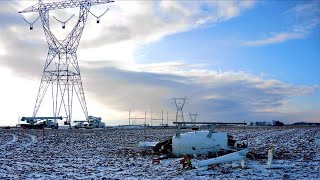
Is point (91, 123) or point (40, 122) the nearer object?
point (40, 122)

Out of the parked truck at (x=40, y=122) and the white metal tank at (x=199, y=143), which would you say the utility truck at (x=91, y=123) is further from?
the white metal tank at (x=199, y=143)

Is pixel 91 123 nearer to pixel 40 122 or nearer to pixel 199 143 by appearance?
pixel 40 122

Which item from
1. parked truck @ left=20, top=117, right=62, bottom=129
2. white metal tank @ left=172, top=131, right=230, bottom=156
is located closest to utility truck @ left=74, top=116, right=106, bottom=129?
parked truck @ left=20, top=117, right=62, bottom=129

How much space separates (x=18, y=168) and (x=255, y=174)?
11067 millimetres

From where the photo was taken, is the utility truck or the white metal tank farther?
the utility truck

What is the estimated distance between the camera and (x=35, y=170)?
20062 millimetres

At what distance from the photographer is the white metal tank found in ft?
81.9

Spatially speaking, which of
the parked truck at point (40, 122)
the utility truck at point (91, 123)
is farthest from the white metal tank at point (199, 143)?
the utility truck at point (91, 123)

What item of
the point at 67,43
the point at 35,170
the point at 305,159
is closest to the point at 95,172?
the point at 35,170

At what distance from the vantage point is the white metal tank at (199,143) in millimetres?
24969

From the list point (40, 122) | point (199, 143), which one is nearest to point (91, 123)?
point (40, 122)

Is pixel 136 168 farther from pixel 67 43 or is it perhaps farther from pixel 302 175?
pixel 67 43

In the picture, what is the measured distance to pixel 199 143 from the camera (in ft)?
82.2

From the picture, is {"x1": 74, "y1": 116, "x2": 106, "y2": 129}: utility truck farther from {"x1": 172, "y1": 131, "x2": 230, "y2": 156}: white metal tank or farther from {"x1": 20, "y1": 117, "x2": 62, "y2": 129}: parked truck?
{"x1": 172, "y1": 131, "x2": 230, "y2": 156}: white metal tank
